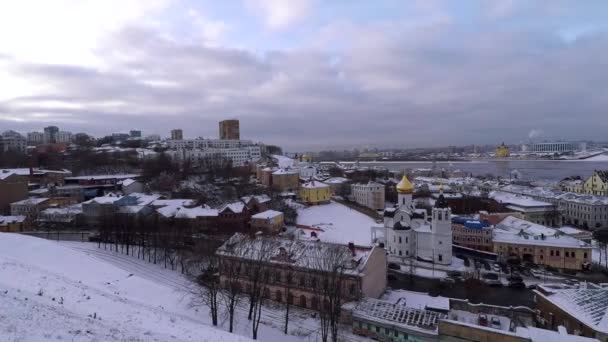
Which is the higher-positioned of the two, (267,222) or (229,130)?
(229,130)

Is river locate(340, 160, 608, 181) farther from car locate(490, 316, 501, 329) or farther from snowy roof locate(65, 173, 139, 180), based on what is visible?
snowy roof locate(65, 173, 139, 180)

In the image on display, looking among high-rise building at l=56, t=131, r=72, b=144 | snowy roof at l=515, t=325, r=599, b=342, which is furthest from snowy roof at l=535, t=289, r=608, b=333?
high-rise building at l=56, t=131, r=72, b=144

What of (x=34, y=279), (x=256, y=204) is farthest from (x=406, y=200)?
(x=34, y=279)

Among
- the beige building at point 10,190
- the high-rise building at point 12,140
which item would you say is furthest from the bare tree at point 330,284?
the high-rise building at point 12,140

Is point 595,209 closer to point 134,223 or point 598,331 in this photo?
point 598,331

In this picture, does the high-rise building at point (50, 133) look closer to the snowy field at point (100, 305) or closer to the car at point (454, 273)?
the snowy field at point (100, 305)

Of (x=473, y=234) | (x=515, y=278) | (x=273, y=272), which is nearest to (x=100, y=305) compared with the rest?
(x=273, y=272)

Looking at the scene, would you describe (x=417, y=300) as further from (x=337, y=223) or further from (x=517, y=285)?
(x=337, y=223)
